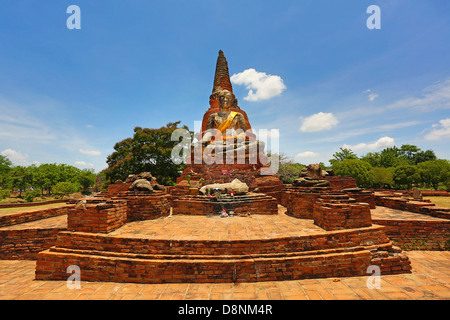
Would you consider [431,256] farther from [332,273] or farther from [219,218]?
[219,218]

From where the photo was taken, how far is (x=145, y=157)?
66.5 feet

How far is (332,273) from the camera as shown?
3.47 metres

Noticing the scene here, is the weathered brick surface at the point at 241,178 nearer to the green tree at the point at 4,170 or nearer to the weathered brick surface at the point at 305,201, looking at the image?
the weathered brick surface at the point at 305,201

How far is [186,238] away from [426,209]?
23.3ft

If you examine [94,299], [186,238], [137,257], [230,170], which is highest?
[230,170]

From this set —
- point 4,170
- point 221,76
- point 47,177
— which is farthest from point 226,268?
point 4,170

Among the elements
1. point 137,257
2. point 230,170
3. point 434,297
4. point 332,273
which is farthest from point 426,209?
point 137,257

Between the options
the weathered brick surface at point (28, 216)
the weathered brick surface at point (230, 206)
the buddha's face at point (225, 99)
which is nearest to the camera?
the weathered brick surface at point (28, 216)

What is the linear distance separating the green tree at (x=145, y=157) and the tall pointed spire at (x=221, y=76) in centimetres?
758

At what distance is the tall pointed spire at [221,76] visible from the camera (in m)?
16.8

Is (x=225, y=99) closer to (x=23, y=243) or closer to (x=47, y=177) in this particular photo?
(x=23, y=243)

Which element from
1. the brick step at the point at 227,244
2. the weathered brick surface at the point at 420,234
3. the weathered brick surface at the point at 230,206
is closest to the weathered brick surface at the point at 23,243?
the brick step at the point at 227,244

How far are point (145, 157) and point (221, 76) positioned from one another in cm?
1081

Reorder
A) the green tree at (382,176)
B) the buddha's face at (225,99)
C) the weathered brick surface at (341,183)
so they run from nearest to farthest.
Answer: the weathered brick surface at (341,183) < the buddha's face at (225,99) < the green tree at (382,176)
